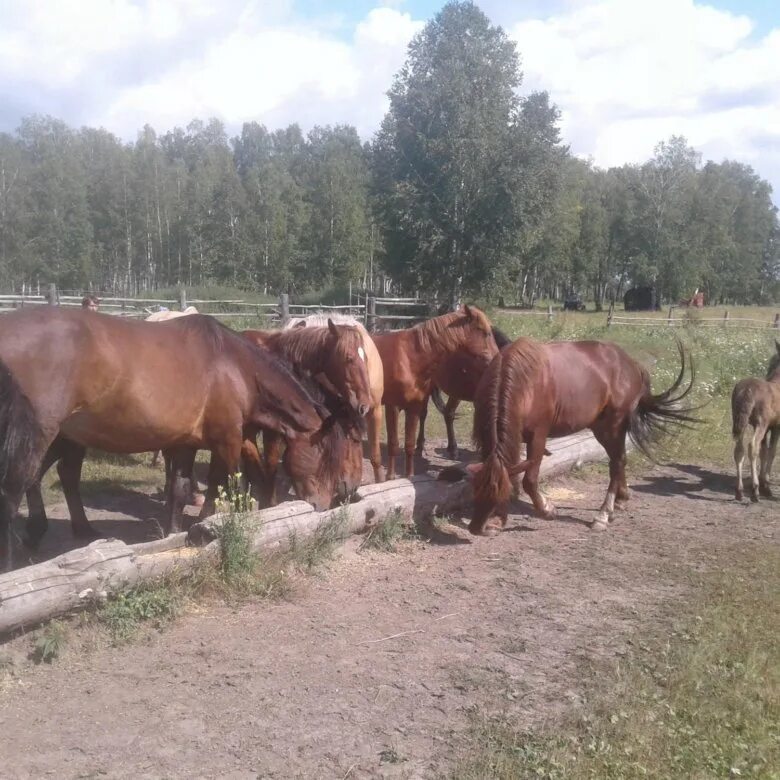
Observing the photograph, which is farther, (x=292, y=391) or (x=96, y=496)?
(x=96, y=496)

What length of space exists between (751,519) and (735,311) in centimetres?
4058

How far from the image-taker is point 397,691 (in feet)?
12.9

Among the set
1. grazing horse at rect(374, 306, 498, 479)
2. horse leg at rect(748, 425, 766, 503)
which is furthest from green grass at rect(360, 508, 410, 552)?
horse leg at rect(748, 425, 766, 503)

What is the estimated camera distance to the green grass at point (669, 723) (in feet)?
10.5

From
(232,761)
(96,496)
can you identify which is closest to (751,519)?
(232,761)

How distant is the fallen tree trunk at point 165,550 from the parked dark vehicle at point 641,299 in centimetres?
4980

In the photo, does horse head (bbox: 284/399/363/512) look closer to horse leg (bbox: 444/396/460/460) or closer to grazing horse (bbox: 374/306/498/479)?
grazing horse (bbox: 374/306/498/479)

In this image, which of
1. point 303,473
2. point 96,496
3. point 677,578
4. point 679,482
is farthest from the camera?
point 679,482

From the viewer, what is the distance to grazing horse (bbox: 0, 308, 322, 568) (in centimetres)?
482

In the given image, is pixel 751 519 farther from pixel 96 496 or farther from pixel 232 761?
pixel 96 496

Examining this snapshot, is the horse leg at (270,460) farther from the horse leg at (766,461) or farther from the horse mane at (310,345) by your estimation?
the horse leg at (766,461)

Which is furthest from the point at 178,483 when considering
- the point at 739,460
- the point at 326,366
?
the point at 739,460

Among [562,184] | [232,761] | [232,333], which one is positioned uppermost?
[562,184]

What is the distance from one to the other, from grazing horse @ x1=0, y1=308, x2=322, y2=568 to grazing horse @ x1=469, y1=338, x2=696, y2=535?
1617mm
